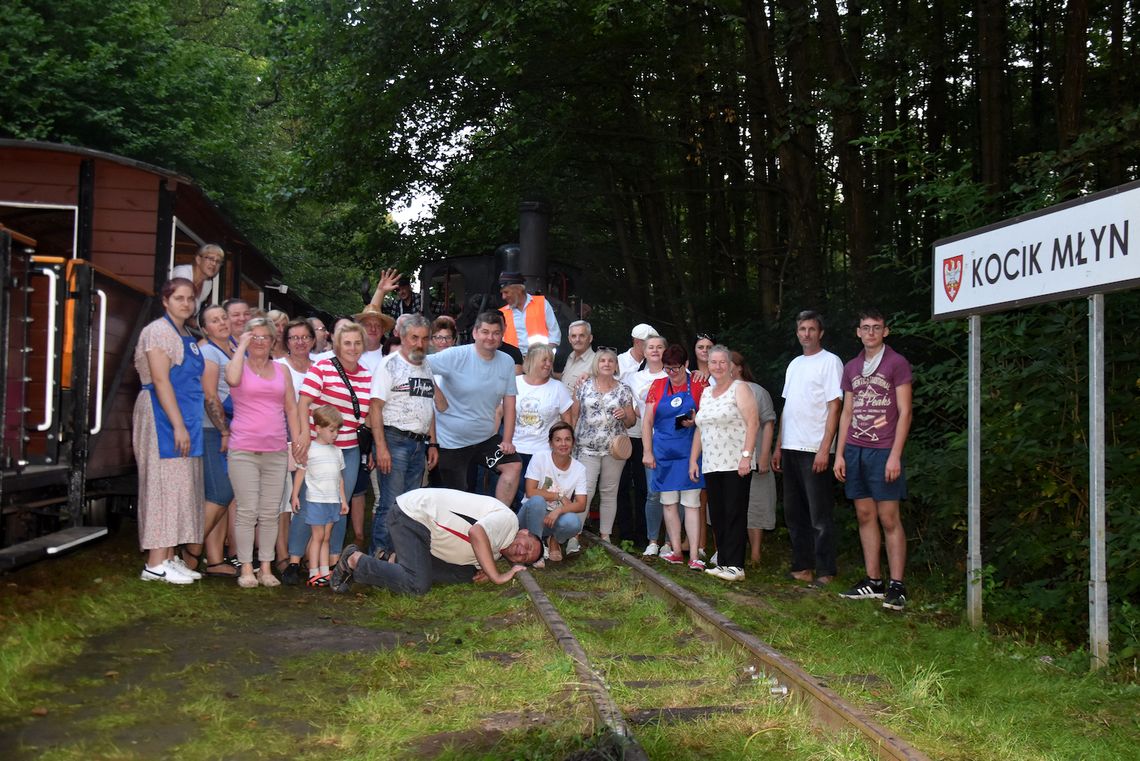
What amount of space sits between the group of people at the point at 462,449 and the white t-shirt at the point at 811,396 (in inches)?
0.6

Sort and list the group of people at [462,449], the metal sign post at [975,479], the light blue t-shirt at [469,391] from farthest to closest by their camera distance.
A: the light blue t-shirt at [469,391] → the group of people at [462,449] → the metal sign post at [975,479]

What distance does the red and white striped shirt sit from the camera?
837cm

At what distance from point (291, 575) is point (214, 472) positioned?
914 mm

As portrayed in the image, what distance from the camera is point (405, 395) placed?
349 inches

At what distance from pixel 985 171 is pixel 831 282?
7.93ft

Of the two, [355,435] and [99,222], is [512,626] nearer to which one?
[355,435]

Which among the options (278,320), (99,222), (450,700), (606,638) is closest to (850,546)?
(606,638)

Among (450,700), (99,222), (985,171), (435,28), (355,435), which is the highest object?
(435,28)

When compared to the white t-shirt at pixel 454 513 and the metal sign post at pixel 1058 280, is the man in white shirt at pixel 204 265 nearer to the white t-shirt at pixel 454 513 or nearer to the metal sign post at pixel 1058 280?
the white t-shirt at pixel 454 513

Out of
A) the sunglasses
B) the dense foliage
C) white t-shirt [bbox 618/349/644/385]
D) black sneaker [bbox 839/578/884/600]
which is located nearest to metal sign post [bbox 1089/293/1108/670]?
the dense foliage

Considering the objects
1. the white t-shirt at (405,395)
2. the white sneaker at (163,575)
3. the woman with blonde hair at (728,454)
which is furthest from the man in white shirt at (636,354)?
the white sneaker at (163,575)

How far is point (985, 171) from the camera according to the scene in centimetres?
1473

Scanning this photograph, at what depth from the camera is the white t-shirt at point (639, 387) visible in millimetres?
10195

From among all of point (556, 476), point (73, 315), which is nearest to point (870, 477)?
point (556, 476)
